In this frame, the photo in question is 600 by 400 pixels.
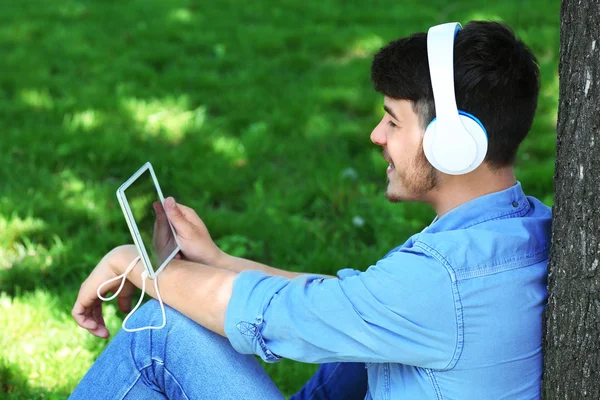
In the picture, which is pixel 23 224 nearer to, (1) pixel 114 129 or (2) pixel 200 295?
(1) pixel 114 129

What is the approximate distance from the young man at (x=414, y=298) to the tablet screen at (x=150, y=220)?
6cm

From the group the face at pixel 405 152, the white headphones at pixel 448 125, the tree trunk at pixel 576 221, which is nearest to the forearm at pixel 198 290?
the face at pixel 405 152

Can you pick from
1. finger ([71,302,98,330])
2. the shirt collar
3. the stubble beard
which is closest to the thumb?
finger ([71,302,98,330])

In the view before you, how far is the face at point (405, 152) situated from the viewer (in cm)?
197

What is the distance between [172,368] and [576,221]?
41.2 inches

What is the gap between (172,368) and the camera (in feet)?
6.82

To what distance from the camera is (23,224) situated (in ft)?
12.6

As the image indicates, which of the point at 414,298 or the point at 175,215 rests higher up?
the point at 414,298

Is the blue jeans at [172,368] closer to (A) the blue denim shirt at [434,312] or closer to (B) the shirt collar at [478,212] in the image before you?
(A) the blue denim shirt at [434,312]

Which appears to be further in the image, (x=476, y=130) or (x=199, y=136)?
(x=199, y=136)

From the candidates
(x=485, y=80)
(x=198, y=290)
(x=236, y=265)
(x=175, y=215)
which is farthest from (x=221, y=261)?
(x=485, y=80)

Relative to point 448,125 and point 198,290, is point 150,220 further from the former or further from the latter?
point 448,125

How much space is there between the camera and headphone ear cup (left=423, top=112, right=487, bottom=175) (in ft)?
5.98

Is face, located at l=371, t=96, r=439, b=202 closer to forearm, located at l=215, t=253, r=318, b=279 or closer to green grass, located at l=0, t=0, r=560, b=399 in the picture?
forearm, located at l=215, t=253, r=318, b=279
